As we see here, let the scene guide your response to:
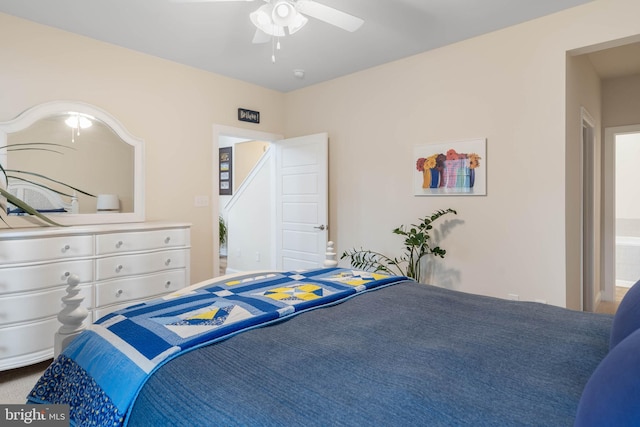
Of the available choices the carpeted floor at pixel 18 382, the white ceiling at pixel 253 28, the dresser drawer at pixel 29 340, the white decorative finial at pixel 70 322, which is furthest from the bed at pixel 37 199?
the white decorative finial at pixel 70 322

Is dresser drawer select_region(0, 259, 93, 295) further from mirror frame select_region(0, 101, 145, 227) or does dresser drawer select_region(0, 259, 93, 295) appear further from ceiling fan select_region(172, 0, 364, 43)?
ceiling fan select_region(172, 0, 364, 43)

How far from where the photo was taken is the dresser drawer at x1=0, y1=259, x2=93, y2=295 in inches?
92.8

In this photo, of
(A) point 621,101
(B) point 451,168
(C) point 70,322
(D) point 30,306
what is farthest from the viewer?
(A) point 621,101

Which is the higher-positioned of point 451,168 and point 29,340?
point 451,168

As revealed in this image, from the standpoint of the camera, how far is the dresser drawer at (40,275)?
236cm

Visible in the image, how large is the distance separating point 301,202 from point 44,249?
2.60 m

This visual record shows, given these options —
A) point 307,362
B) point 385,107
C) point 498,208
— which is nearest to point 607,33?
point 498,208

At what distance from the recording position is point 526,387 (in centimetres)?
89

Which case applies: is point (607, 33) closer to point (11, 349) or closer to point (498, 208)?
point (498, 208)

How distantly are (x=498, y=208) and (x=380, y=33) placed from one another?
1781 millimetres

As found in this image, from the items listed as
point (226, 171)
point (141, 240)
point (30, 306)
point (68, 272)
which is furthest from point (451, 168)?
point (226, 171)

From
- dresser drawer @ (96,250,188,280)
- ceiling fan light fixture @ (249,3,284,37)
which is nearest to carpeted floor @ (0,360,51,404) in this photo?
dresser drawer @ (96,250,188,280)

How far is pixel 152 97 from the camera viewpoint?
3621 millimetres

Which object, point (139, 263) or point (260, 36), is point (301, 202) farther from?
point (260, 36)
